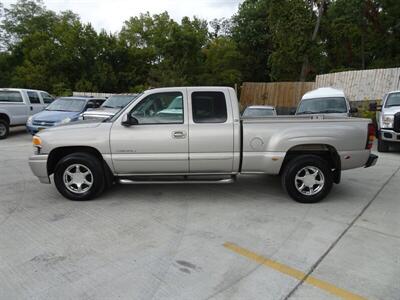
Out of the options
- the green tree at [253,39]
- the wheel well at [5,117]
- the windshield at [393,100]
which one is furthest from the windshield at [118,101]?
the green tree at [253,39]

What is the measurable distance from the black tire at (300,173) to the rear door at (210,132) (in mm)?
908

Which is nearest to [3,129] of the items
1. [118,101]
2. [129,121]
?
[118,101]

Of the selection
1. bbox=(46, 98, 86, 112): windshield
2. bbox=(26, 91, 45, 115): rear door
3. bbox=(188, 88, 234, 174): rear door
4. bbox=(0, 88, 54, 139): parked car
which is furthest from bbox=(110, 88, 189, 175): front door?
bbox=(26, 91, 45, 115): rear door

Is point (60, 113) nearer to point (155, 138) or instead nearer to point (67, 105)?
point (67, 105)

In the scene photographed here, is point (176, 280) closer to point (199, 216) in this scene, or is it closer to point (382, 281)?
point (199, 216)

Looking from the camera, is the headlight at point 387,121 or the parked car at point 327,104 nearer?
the headlight at point 387,121

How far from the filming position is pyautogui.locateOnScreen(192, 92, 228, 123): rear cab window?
16.3 feet

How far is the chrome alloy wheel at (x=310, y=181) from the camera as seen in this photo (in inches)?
198

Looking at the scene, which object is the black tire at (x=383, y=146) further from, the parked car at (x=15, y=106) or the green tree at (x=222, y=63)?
the green tree at (x=222, y=63)

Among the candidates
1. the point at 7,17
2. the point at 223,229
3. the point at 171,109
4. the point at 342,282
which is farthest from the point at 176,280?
the point at 7,17

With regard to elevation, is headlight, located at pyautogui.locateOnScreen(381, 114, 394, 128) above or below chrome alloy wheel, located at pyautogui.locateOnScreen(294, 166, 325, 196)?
above

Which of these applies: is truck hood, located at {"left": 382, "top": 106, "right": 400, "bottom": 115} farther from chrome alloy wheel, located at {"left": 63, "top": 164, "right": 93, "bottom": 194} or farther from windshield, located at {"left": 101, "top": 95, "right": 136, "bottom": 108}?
windshield, located at {"left": 101, "top": 95, "right": 136, "bottom": 108}

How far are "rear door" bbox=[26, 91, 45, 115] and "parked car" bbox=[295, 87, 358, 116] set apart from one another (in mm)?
10571

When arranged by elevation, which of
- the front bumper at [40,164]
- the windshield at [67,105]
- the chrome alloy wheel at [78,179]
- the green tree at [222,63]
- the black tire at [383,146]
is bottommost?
the black tire at [383,146]
